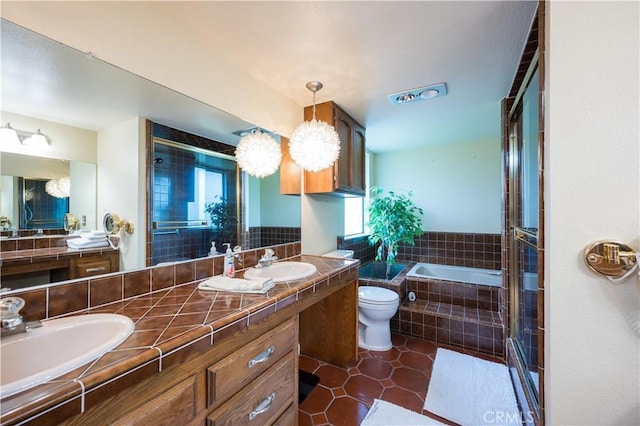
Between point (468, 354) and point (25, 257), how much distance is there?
288cm

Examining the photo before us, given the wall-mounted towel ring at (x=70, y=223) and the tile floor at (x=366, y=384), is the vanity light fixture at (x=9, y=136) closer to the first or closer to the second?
the wall-mounted towel ring at (x=70, y=223)

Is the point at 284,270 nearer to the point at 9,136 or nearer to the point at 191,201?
the point at 191,201

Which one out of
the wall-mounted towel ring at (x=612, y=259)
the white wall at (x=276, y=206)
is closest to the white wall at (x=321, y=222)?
the white wall at (x=276, y=206)

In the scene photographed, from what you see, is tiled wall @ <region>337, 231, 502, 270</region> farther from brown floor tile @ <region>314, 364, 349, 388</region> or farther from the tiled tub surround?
brown floor tile @ <region>314, 364, 349, 388</region>

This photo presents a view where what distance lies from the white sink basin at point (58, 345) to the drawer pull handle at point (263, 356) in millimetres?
454

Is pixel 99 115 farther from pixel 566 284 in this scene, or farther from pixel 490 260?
pixel 490 260

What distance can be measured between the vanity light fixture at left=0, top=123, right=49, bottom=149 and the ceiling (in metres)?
0.08

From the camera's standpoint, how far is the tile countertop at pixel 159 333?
0.52m

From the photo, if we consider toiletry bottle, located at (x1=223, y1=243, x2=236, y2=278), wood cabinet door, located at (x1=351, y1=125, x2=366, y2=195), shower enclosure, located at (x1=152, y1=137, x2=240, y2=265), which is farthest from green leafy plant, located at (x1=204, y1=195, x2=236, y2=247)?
wood cabinet door, located at (x1=351, y1=125, x2=366, y2=195)

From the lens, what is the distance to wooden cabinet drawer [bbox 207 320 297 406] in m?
0.86

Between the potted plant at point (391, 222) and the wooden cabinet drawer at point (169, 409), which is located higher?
→ the potted plant at point (391, 222)

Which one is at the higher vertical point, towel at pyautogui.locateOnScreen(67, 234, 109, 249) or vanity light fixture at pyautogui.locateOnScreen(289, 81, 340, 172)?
vanity light fixture at pyautogui.locateOnScreen(289, 81, 340, 172)

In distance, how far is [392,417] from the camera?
4.89 feet

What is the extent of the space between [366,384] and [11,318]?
188cm
